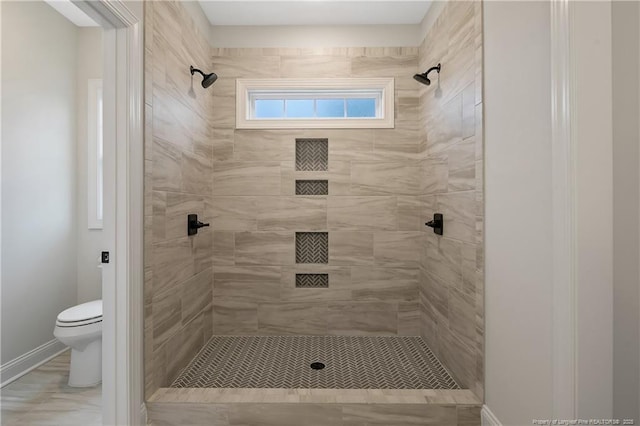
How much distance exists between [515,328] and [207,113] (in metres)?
2.41

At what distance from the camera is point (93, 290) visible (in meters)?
2.73

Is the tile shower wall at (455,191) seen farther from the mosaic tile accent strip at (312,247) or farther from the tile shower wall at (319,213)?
the mosaic tile accent strip at (312,247)

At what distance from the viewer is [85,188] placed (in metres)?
2.74

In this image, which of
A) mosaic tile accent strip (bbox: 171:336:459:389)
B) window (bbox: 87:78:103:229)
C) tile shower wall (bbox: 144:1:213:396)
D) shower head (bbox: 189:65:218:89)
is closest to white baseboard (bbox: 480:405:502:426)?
mosaic tile accent strip (bbox: 171:336:459:389)

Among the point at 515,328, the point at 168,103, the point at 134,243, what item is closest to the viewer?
the point at 515,328

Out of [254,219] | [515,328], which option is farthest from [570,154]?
[254,219]

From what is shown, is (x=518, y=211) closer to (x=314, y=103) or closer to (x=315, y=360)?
(x=315, y=360)

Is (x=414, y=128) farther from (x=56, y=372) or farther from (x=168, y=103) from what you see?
(x=56, y=372)

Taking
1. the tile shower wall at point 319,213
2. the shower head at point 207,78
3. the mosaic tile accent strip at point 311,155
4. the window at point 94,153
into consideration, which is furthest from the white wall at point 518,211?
the window at point 94,153

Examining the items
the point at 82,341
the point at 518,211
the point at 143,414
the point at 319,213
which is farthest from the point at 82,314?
the point at 518,211

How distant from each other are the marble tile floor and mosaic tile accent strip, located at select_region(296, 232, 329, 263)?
1603 millimetres

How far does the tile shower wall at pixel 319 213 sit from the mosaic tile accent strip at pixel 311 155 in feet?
0.08

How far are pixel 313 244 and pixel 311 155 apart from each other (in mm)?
741

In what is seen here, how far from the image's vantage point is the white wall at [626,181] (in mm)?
964
